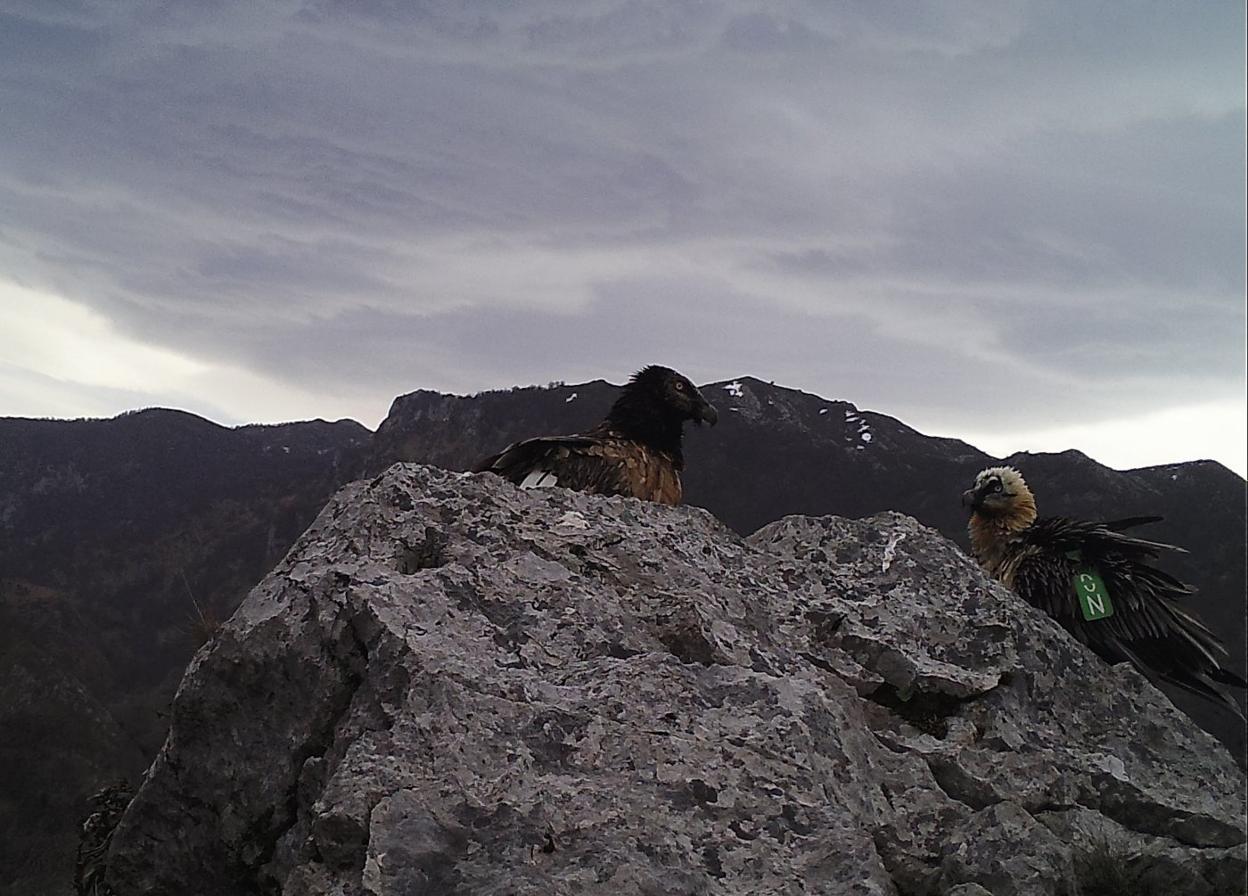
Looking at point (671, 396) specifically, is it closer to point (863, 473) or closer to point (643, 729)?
point (643, 729)

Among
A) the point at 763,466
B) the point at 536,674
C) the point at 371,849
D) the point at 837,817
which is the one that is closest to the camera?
the point at 371,849

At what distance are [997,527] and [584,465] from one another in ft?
12.5

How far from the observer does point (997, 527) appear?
7.15 m

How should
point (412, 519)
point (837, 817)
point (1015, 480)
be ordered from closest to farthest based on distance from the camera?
1. point (837, 817)
2. point (412, 519)
3. point (1015, 480)

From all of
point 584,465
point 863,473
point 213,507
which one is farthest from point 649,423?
point 213,507

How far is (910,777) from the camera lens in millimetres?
3211

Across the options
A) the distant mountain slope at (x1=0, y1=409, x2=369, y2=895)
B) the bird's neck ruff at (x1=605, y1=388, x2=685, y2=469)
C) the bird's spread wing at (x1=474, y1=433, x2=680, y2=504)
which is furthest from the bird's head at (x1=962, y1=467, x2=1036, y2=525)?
the distant mountain slope at (x1=0, y1=409, x2=369, y2=895)

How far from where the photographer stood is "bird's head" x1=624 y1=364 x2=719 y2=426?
21.5 ft

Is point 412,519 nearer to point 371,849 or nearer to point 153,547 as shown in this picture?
point 371,849

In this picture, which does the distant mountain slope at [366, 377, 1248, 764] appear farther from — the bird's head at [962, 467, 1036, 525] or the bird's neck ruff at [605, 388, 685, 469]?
the bird's neck ruff at [605, 388, 685, 469]

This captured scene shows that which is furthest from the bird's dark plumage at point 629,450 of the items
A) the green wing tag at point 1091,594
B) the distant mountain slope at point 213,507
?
the distant mountain slope at point 213,507

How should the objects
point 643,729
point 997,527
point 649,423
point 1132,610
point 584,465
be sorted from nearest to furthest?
1. point 643,729
2. point 1132,610
3. point 584,465
4. point 649,423
5. point 997,527

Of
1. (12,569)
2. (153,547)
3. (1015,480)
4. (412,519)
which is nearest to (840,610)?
(412,519)

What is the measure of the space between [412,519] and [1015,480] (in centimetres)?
578
